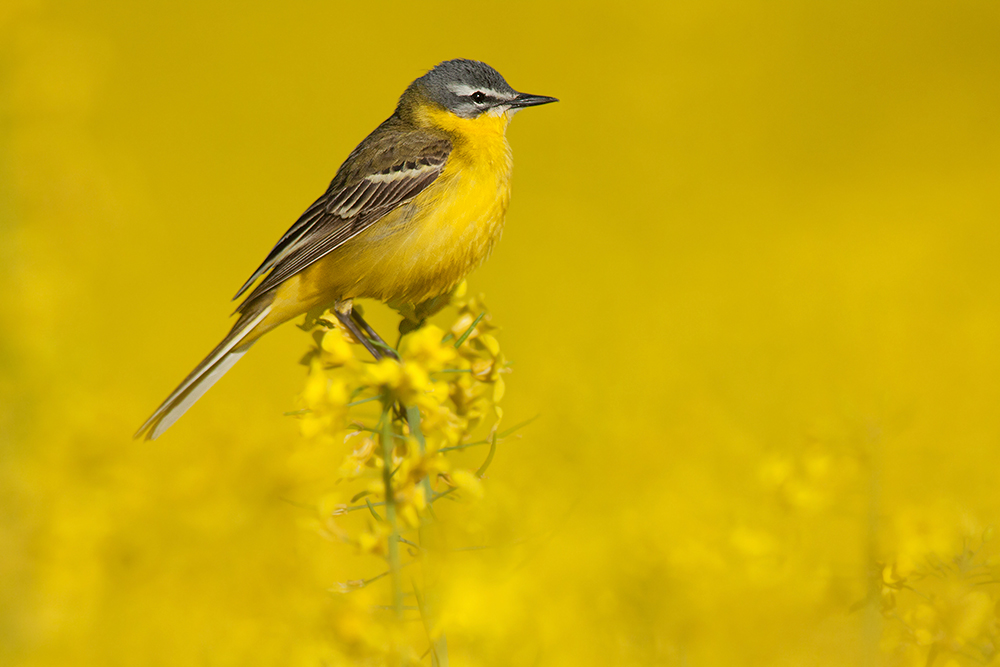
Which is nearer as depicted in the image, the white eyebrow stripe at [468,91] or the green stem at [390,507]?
the green stem at [390,507]

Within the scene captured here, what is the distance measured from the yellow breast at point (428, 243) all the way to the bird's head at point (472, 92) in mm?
455

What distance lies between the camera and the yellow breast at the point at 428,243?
3.55 m

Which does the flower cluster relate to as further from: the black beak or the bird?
the black beak

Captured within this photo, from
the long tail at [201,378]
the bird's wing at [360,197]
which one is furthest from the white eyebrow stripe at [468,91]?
the long tail at [201,378]

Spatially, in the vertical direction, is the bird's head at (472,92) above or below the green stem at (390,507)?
above

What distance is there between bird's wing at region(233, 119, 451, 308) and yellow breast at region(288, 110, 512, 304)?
0.06 metres

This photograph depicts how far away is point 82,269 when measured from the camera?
6129 millimetres

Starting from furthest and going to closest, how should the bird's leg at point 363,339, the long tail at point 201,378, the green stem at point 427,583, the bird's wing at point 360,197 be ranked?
the bird's wing at point 360,197 < the long tail at point 201,378 < the bird's leg at point 363,339 < the green stem at point 427,583

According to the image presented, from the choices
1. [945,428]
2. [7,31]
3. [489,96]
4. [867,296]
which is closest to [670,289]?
[867,296]

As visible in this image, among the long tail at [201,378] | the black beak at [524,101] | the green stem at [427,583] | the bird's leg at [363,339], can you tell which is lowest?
the green stem at [427,583]

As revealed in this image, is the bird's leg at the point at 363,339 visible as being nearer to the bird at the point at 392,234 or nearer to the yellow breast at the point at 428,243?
the bird at the point at 392,234

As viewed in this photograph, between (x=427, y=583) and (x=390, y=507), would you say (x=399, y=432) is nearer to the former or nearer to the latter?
(x=390, y=507)

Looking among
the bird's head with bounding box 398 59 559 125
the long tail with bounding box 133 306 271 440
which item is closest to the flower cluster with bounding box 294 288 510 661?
the long tail with bounding box 133 306 271 440

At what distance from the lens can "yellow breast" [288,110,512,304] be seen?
11.7ft
